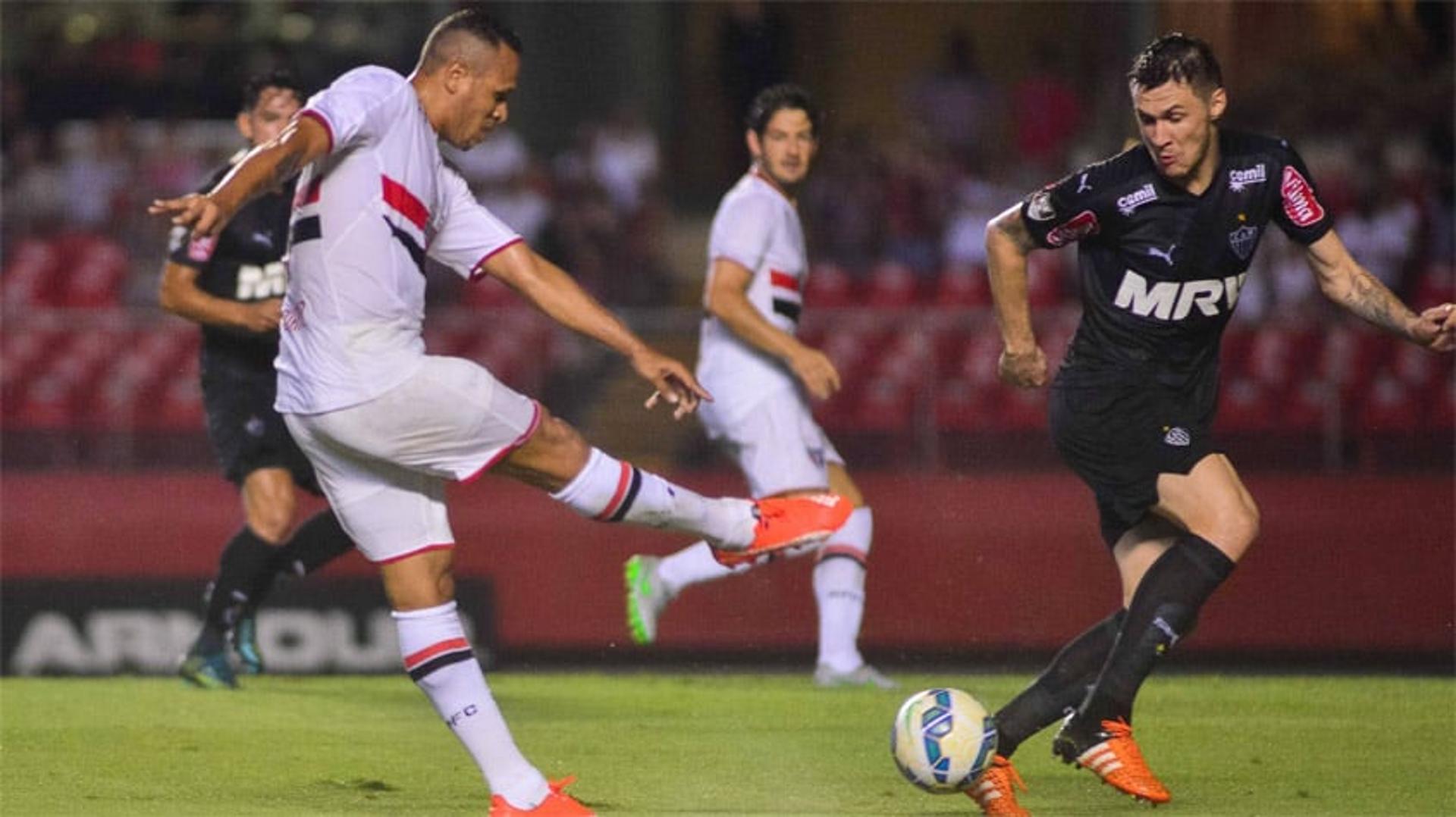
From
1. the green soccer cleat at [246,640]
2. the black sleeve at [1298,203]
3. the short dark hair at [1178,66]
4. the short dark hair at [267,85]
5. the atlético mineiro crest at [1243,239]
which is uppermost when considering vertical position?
the short dark hair at [1178,66]

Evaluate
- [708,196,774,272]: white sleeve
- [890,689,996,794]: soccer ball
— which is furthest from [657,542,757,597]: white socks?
[890,689,996,794]: soccer ball

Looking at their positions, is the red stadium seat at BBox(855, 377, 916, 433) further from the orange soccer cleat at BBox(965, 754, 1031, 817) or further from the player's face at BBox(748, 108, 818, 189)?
the orange soccer cleat at BBox(965, 754, 1031, 817)

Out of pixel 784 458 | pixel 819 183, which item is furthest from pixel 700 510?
pixel 819 183

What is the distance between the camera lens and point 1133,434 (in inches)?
249

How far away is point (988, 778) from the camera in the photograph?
592cm

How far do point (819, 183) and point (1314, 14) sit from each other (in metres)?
4.78

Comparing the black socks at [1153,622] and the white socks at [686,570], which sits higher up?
the black socks at [1153,622]

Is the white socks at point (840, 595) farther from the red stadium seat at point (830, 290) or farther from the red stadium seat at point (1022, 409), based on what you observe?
the red stadium seat at point (830, 290)

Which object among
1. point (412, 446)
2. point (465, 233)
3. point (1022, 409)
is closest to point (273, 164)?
point (412, 446)

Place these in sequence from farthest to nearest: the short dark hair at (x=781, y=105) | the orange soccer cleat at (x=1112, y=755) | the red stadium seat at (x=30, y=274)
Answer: the red stadium seat at (x=30, y=274) < the short dark hair at (x=781, y=105) < the orange soccer cleat at (x=1112, y=755)

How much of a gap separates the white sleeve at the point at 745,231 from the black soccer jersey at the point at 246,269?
1.75 metres

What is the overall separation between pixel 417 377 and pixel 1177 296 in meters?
2.18

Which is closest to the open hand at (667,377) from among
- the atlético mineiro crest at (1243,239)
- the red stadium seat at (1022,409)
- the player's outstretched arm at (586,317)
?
the player's outstretched arm at (586,317)

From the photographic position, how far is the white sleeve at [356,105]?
5.50 m
